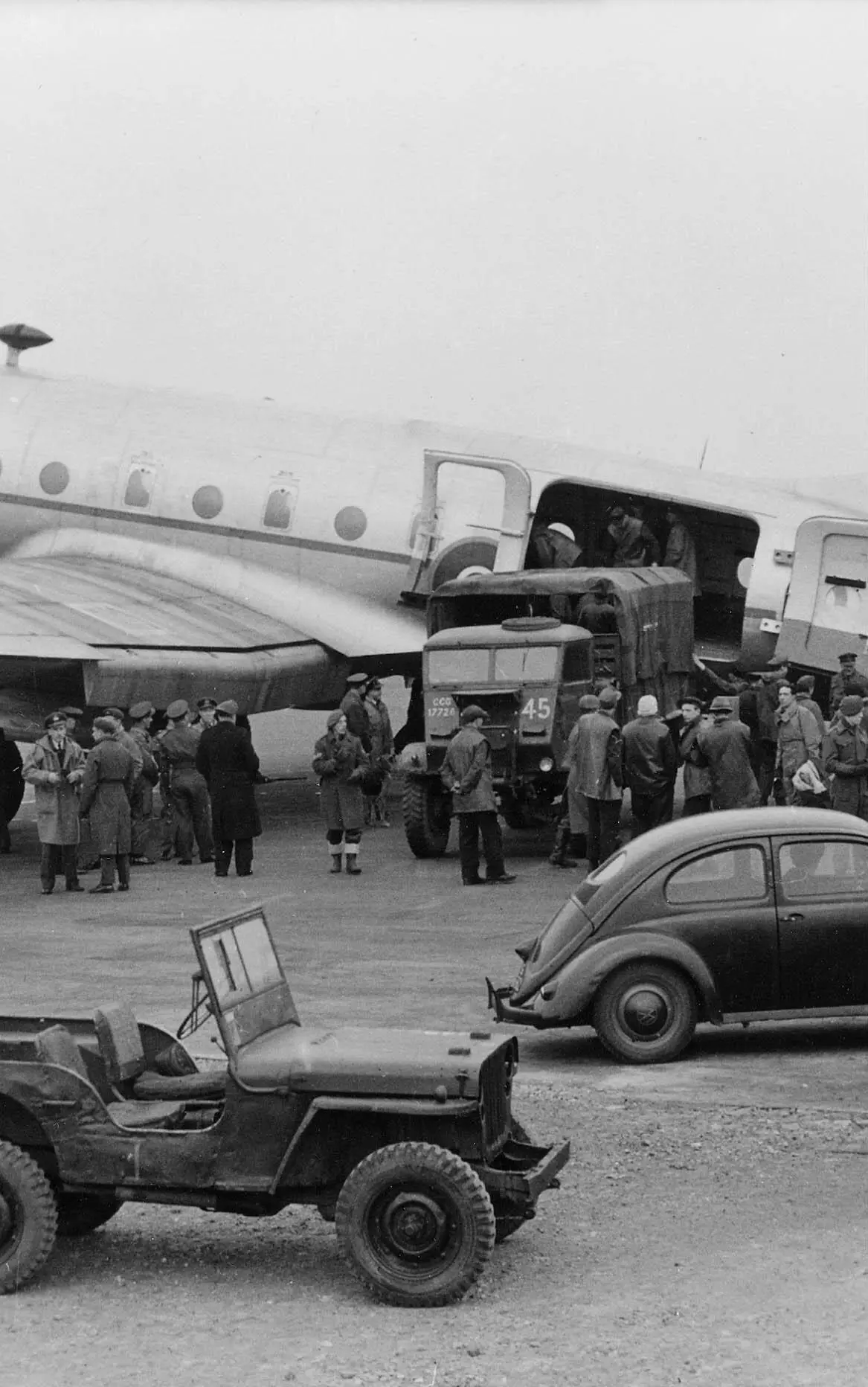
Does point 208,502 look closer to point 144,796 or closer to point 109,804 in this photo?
point 144,796

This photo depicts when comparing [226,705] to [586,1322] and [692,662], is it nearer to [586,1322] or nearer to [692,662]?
[692,662]

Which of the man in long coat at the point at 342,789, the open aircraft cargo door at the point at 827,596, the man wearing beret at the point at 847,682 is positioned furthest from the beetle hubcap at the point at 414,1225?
the open aircraft cargo door at the point at 827,596

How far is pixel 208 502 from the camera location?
84.0 feet

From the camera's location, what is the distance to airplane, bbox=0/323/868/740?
23.6 metres

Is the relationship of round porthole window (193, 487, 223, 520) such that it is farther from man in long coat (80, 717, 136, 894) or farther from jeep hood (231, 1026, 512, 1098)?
jeep hood (231, 1026, 512, 1098)

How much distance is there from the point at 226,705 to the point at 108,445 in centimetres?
711

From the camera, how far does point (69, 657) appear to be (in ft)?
69.4

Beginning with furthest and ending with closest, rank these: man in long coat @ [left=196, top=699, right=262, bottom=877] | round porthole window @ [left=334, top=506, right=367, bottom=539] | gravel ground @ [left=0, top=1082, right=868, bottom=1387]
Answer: round porthole window @ [left=334, top=506, right=367, bottom=539], man in long coat @ [left=196, top=699, right=262, bottom=877], gravel ground @ [left=0, top=1082, right=868, bottom=1387]

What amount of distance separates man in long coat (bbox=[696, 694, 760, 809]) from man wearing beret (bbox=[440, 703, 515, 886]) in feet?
6.88

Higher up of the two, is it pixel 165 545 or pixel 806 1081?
pixel 165 545

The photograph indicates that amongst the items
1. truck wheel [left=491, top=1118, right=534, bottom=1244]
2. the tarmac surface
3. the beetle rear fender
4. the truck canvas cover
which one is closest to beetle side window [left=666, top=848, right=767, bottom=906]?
the beetle rear fender

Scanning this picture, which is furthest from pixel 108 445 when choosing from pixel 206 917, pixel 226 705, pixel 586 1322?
pixel 586 1322

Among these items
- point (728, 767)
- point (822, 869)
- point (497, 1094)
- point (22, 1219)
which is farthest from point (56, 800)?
point (497, 1094)

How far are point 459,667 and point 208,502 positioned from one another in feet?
21.2
